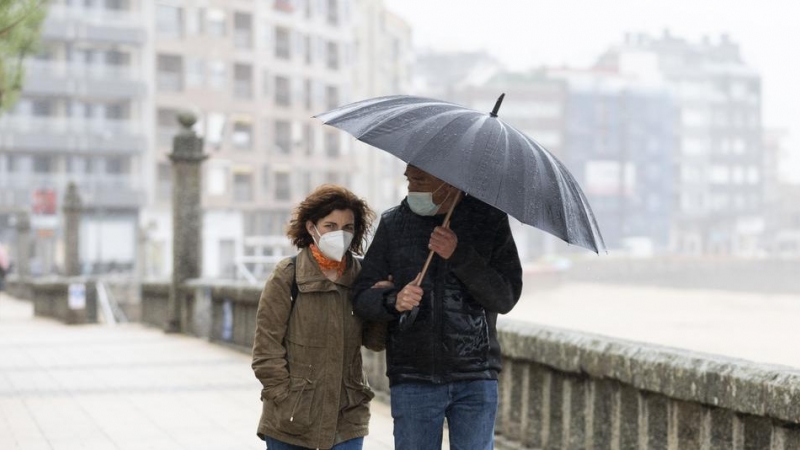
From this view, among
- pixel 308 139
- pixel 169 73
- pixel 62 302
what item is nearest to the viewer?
pixel 62 302

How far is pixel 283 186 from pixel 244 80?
6885mm

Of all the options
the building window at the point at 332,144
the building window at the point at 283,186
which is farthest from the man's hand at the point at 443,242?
the building window at the point at 332,144

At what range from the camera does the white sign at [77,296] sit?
80.5 ft

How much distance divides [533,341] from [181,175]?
10799mm

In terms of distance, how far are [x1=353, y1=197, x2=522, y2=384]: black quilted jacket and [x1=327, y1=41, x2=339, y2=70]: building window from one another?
78.6 meters

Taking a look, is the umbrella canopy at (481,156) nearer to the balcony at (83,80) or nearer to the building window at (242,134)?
the balcony at (83,80)

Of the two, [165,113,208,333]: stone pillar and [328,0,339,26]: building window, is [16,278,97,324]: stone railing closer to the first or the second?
[165,113,208,333]: stone pillar

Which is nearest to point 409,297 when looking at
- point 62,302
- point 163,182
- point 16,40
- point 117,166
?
point 16,40

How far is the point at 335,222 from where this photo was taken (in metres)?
4.43

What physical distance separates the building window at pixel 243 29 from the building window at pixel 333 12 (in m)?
8.85

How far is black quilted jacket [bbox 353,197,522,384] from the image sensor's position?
429cm

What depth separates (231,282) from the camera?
15.3m

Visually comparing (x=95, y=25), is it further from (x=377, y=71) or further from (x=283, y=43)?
(x=377, y=71)

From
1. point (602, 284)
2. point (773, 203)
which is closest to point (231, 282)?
point (602, 284)
